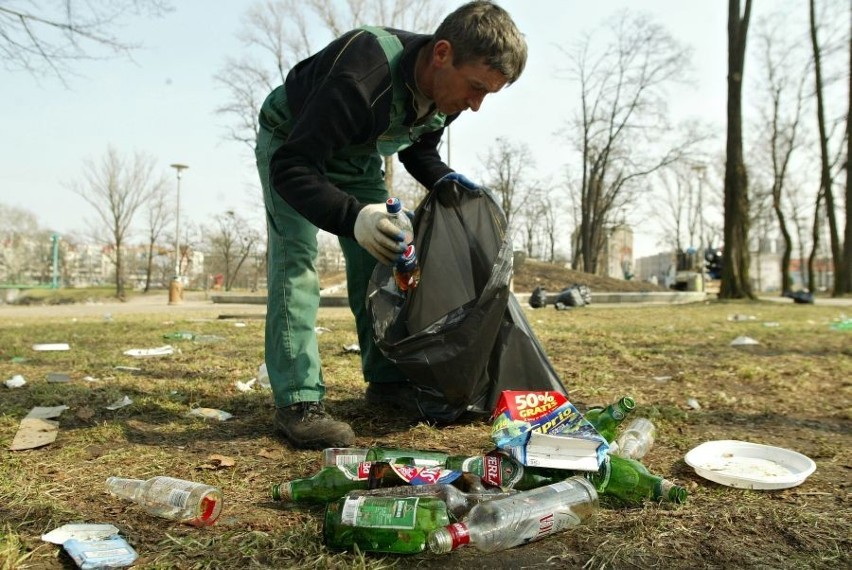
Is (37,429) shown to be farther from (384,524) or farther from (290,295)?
(384,524)

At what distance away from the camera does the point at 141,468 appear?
1.84 m

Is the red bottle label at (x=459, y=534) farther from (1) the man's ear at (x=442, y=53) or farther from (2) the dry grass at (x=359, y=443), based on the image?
(1) the man's ear at (x=442, y=53)

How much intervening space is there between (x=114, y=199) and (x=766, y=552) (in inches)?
1166

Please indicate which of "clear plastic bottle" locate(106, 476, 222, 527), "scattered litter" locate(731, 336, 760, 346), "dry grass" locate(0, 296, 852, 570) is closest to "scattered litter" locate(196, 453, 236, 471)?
"dry grass" locate(0, 296, 852, 570)

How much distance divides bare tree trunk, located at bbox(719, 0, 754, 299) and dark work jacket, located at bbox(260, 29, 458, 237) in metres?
13.0

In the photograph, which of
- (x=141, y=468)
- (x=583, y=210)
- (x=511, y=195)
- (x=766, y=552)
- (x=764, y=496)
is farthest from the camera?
(x=511, y=195)

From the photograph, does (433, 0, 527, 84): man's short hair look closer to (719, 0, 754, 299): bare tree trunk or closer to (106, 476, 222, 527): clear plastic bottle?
(106, 476, 222, 527): clear plastic bottle

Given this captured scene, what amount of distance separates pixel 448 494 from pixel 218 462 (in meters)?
0.86

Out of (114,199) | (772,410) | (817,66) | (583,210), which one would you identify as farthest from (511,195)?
(772,410)

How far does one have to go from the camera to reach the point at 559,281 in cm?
1872

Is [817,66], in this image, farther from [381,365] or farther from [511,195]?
[381,365]

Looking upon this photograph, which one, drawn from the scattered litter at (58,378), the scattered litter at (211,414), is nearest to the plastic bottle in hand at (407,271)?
the scattered litter at (211,414)

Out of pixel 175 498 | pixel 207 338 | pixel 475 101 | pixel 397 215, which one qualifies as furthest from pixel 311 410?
pixel 207 338

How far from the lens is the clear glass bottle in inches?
55.6
